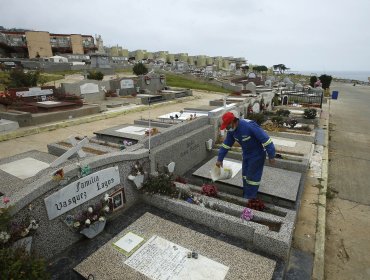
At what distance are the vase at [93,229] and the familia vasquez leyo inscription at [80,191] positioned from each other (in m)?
0.51

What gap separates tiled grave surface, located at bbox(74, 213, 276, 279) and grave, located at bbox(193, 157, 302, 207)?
230 cm

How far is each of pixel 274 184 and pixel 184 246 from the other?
11.2ft

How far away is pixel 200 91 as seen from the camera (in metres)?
34.7

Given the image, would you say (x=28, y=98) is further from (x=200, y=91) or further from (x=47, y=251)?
(x=200, y=91)

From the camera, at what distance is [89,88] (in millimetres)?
22328

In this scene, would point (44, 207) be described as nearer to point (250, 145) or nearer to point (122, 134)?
point (250, 145)

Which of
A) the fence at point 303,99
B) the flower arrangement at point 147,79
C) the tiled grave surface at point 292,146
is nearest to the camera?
the tiled grave surface at point 292,146

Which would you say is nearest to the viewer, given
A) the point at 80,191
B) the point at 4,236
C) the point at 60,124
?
the point at 4,236

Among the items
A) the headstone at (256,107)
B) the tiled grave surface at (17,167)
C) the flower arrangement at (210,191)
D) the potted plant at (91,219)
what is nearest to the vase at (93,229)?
the potted plant at (91,219)

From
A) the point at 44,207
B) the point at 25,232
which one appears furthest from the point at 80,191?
the point at 25,232

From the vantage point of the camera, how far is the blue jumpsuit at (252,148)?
224 inches

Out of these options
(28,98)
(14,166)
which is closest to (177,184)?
(14,166)

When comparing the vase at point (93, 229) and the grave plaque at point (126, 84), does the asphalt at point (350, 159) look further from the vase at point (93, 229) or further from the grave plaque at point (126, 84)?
the grave plaque at point (126, 84)

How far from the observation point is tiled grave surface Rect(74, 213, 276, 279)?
153 inches
